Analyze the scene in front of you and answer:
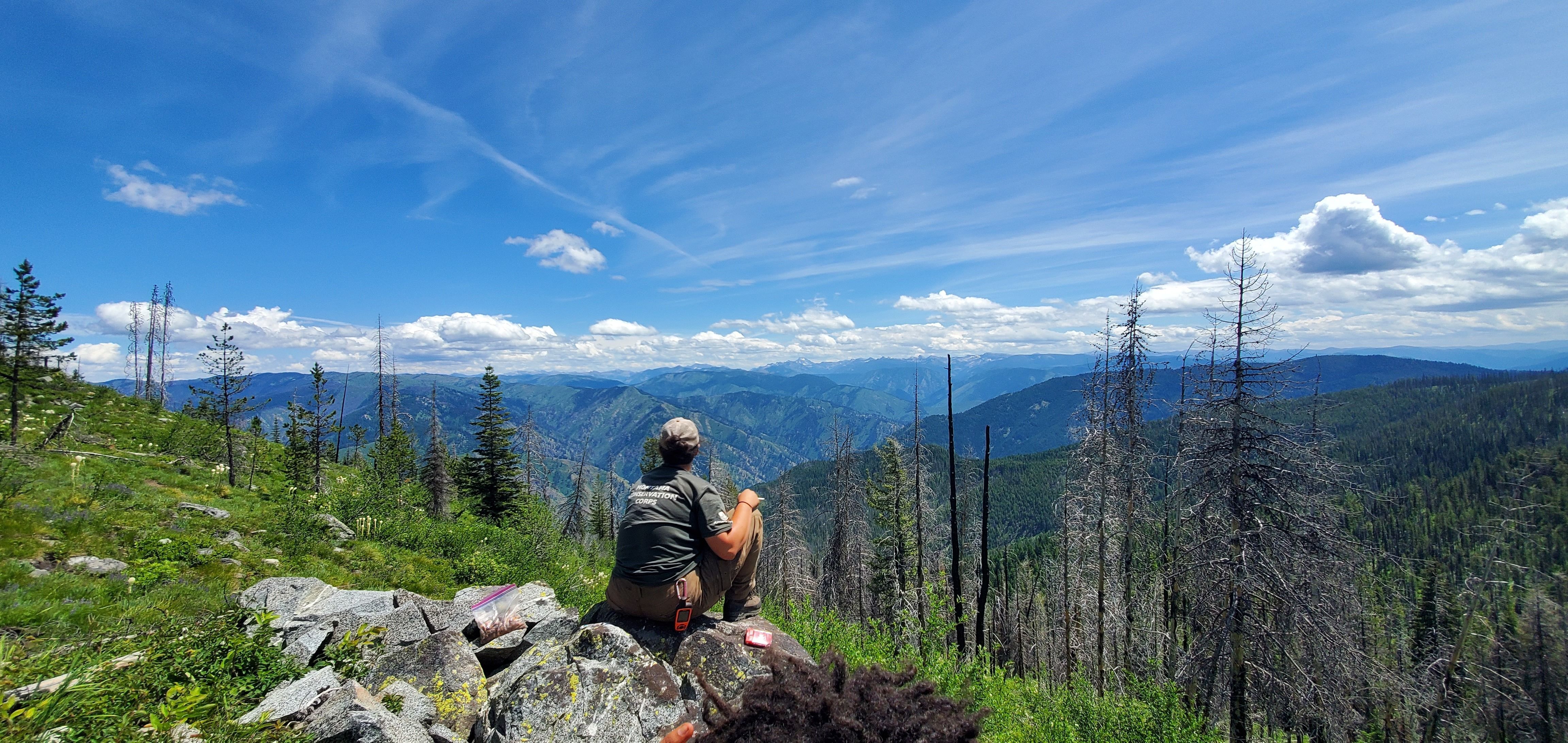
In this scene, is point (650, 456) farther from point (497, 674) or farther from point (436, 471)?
point (497, 674)

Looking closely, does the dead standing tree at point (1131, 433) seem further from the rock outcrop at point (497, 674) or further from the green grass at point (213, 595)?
the rock outcrop at point (497, 674)

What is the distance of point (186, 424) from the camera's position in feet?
71.1

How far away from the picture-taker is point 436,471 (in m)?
30.2

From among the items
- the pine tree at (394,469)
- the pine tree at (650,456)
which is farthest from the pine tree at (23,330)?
the pine tree at (650,456)

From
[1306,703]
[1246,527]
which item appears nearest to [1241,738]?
[1306,703]

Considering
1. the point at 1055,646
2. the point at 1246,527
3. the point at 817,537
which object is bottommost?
the point at 817,537

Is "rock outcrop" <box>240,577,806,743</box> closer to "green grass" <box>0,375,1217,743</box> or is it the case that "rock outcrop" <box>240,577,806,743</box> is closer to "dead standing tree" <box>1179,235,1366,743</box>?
"green grass" <box>0,375,1217,743</box>

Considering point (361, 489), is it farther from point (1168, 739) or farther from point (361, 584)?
point (1168, 739)

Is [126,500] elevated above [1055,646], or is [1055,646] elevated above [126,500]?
[126,500]

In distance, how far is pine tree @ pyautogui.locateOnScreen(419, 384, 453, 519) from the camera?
26891mm

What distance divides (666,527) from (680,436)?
0.85 m

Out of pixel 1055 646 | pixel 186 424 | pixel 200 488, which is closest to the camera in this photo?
pixel 200 488

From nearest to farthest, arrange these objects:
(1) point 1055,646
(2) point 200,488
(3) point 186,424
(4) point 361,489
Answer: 1. (2) point 200,488
2. (4) point 361,489
3. (3) point 186,424
4. (1) point 1055,646

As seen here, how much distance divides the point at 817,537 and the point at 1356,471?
129m
